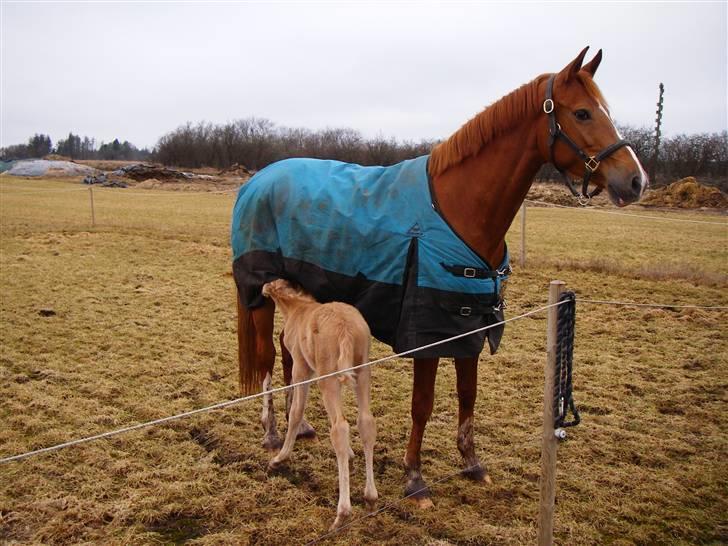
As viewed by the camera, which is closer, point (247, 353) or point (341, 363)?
point (341, 363)

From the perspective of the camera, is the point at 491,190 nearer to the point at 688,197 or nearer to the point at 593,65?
the point at 593,65

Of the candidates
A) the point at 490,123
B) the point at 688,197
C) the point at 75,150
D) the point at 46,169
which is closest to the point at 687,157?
the point at 688,197

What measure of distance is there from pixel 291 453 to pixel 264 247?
4.57 ft

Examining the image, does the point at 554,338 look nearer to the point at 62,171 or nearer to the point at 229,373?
the point at 229,373

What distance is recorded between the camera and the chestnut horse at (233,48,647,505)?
301cm

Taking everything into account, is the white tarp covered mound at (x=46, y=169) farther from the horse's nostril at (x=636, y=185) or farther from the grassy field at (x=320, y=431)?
the horse's nostril at (x=636, y=185)

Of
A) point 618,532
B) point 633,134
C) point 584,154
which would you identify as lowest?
point 618,532

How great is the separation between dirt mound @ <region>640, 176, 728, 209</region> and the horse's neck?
83.7 ft

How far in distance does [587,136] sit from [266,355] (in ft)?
8.26

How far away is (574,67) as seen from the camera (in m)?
3.02

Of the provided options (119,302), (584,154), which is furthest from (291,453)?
(119,302)

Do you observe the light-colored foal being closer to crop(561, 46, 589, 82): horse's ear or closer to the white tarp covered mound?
crop(561, 46, 589, 82): horse's ear

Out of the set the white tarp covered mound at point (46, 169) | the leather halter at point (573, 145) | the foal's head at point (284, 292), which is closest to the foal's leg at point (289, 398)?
the foal's head at point (284, 292)

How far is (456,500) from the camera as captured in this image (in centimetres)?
338
